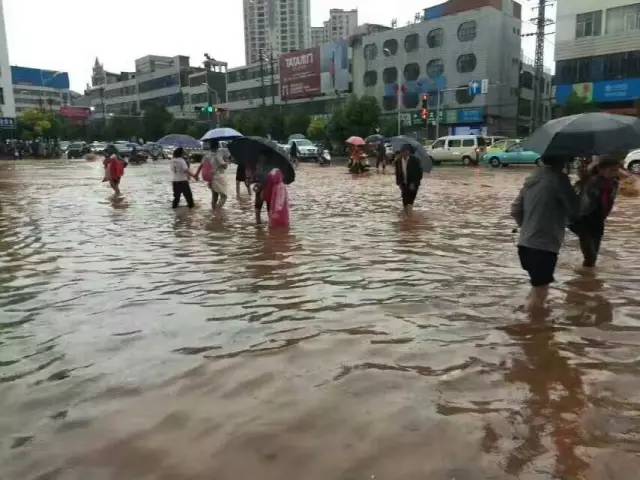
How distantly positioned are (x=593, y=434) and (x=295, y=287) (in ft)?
11.5

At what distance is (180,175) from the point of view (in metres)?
12.5

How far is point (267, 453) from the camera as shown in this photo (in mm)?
2850

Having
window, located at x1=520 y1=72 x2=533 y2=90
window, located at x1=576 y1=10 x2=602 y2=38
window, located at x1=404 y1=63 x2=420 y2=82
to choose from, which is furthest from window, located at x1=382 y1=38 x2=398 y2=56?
window, located at x1=576 y1=10 x2=602 y2=38

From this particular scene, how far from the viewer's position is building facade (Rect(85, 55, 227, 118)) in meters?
89.2

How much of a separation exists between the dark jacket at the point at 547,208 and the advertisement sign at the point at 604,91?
42.5 m

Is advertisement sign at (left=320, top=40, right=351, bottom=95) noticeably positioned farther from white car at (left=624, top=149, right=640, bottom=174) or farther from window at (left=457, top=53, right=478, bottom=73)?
white car at (left=624, top=149, right=640, bottom=174)

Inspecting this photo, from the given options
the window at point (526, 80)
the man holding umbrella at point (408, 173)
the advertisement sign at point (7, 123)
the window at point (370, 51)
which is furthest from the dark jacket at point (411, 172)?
the advertisement sign at point (7, 123)

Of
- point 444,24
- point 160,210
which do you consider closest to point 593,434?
point 160,210

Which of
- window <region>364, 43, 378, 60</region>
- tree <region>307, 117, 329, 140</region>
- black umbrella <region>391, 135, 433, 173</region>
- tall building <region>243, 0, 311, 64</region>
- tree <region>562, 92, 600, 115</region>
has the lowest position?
black umbrella <region>391, 135, 433, 173</region>

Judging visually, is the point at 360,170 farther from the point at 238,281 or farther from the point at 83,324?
the point at 83,324

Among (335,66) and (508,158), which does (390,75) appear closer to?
(335,66)

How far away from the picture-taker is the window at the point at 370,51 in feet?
203

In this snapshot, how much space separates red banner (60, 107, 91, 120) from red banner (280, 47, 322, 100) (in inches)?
1312

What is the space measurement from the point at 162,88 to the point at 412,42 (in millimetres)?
55079
